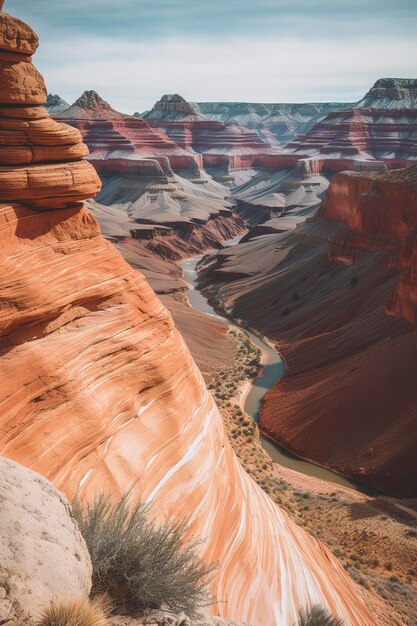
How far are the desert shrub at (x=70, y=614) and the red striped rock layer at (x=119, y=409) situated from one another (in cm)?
397

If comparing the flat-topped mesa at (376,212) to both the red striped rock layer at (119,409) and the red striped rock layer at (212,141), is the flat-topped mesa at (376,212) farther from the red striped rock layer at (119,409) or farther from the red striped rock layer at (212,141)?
the red striped rock layer at (212,141)

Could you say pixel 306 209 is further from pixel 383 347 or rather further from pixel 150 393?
pixel 150 393

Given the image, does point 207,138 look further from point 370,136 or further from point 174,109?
point 370,136

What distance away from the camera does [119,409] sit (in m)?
12.4

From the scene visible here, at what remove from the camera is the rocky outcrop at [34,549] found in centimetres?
625

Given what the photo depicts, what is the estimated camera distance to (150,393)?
13.5 meters

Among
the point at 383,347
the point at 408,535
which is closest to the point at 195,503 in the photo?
the point at 408,535

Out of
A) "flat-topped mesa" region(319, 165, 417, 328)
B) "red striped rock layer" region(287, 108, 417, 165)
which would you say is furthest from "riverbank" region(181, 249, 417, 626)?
"red striped rock layer" region(287, 108, 417, 165)

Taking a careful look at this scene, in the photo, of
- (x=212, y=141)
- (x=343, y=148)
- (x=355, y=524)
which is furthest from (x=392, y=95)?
(x=355, y=524)

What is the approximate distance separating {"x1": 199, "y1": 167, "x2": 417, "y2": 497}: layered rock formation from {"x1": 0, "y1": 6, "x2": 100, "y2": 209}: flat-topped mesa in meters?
20.8

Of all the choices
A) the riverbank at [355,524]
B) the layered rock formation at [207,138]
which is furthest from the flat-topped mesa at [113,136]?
the riverbank at [355,524]

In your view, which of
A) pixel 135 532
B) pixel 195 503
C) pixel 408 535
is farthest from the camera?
pixel 408 535

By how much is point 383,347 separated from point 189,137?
505 feet

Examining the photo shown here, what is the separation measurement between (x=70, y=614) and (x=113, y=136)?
13573 centimetres
